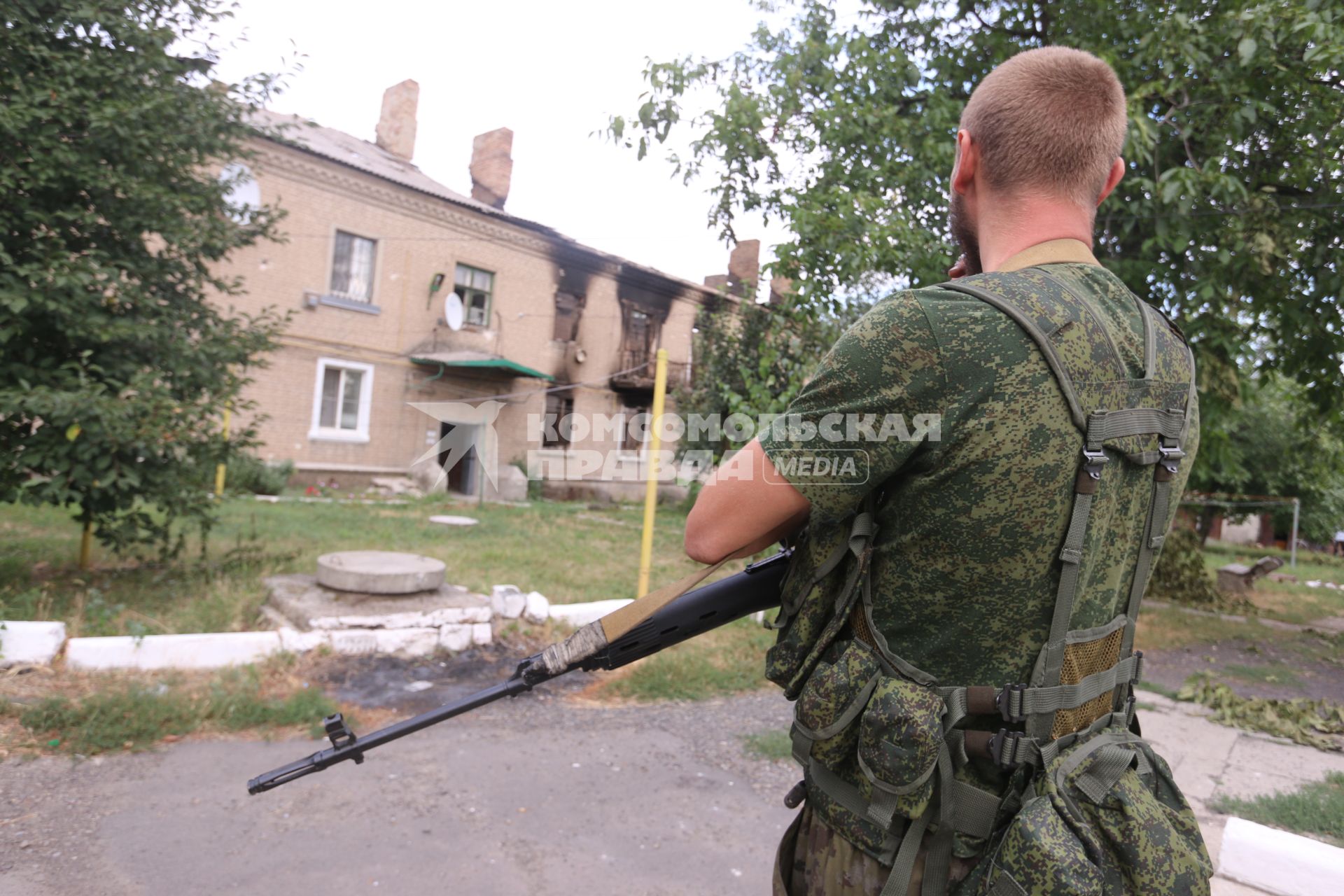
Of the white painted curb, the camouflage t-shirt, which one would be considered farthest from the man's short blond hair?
the white painted curb

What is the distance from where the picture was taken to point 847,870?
1.25 meters

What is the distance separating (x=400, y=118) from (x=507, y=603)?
17.4 m

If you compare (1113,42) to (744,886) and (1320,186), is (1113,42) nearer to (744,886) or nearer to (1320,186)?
(1320,186)

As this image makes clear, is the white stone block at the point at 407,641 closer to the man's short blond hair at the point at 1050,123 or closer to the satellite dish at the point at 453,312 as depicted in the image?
the man's short blond hair at the point at 1050,123

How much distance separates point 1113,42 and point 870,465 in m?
6.71

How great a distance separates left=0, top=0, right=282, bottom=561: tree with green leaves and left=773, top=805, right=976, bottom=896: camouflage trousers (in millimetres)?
4736

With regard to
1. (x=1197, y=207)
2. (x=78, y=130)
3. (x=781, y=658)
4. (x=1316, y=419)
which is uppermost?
(x=1197, y=207)

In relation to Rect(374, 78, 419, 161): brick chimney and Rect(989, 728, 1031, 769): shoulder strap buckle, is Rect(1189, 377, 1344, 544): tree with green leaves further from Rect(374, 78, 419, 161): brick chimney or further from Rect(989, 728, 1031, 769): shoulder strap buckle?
Rect(374, 78, 419, 161): brick chimney

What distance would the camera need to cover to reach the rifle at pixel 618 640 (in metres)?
1.61

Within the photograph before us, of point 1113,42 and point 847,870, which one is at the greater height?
point 1113,42

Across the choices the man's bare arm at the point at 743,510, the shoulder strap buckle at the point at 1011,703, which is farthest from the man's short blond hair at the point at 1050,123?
the shoulder strap buckle at the point at 1011,703

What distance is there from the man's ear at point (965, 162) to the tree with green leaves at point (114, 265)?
4873mm

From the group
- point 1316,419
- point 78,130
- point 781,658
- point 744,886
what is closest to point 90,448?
point 78,130

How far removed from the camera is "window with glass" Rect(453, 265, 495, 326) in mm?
17891
